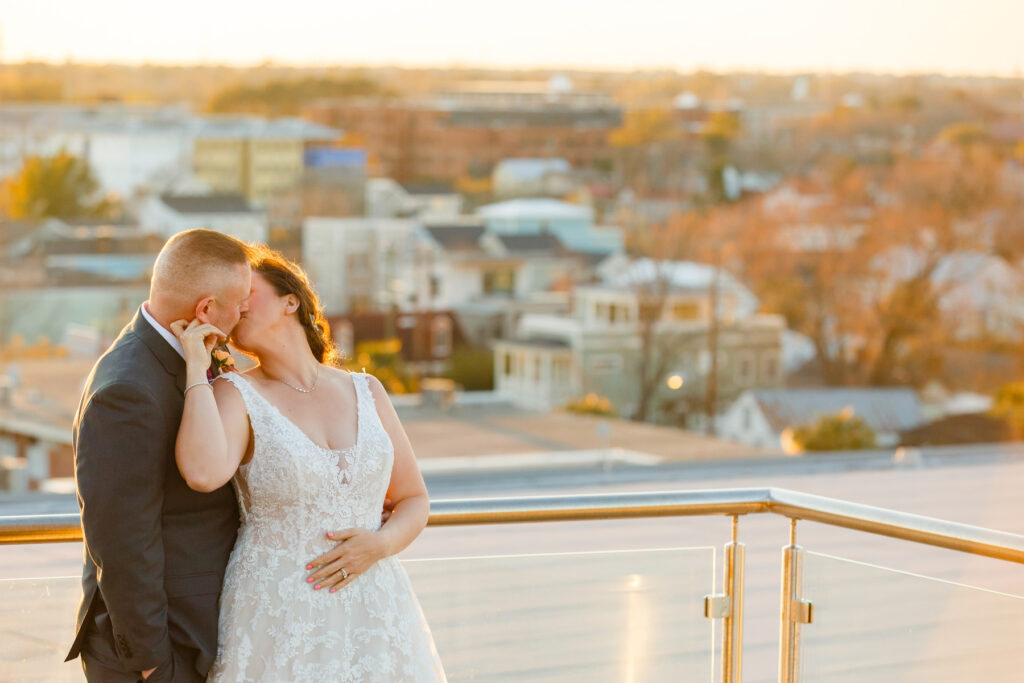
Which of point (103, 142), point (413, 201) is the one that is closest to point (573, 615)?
point (413, 201)

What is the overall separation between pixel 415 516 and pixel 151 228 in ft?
154

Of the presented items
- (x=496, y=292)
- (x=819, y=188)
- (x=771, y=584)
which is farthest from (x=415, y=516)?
(x=819, y=188)

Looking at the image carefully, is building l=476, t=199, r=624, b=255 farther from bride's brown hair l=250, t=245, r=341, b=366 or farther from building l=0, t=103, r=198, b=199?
bride's brown hair l=250, t=245, r=341, b=366

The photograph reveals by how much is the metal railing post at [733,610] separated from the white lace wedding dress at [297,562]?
772mm

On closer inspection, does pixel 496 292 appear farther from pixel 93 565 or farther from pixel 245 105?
pixel 93 565

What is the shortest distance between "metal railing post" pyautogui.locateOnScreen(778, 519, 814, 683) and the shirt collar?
3.82ft

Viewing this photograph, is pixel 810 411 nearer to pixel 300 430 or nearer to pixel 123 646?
pixel 300 430

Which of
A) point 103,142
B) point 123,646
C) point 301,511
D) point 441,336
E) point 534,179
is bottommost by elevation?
point 441,336

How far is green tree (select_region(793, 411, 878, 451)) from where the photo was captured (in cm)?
2334

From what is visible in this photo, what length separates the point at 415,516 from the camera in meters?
1.76

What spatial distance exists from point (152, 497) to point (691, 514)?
989 mm

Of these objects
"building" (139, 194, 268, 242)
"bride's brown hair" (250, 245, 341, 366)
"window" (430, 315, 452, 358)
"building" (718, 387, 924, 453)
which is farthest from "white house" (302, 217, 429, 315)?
"bride's brown hair" (250, 245, 341, 366)

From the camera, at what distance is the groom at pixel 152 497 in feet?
4.75

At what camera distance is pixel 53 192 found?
47031 millimetres
